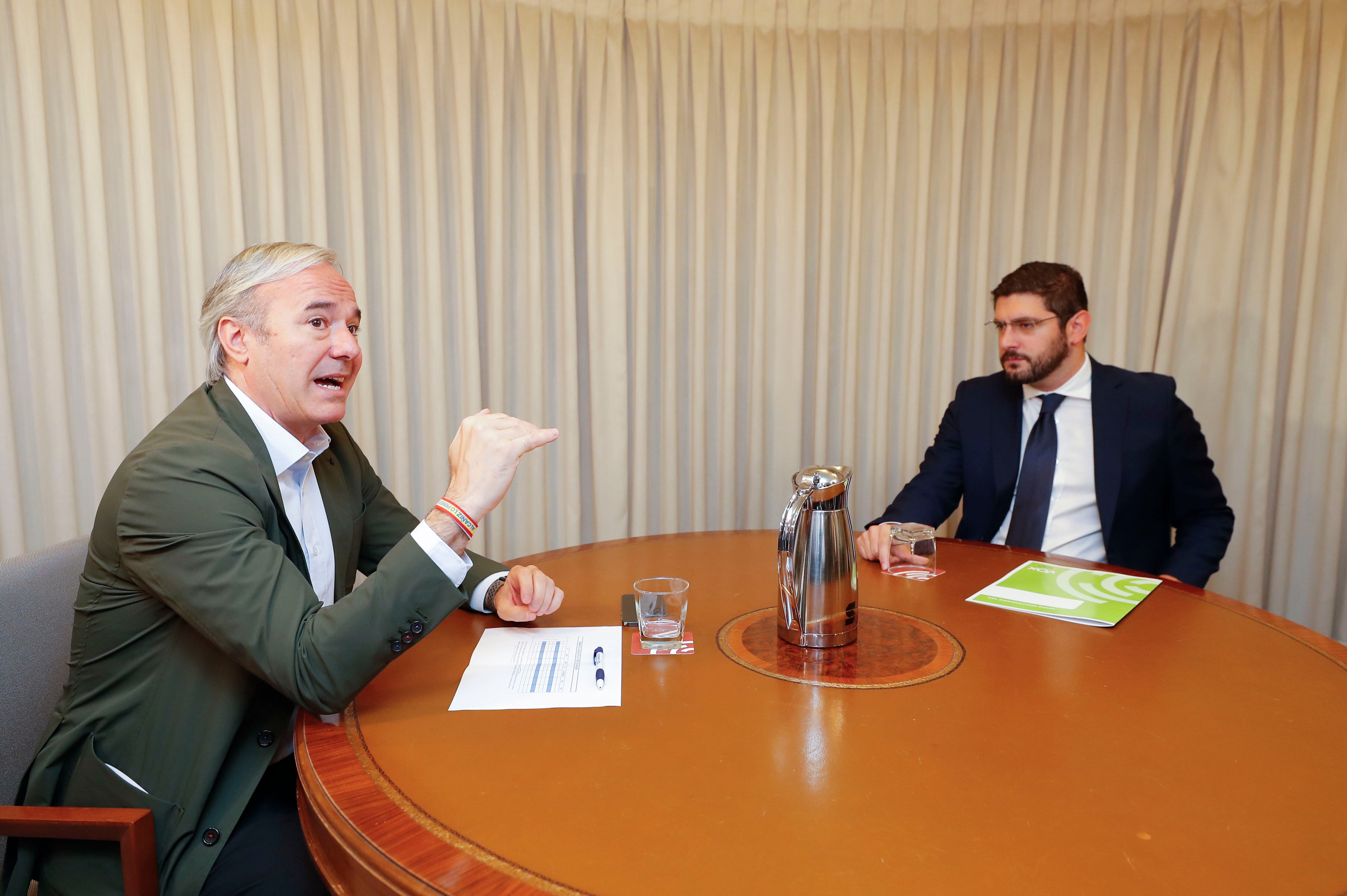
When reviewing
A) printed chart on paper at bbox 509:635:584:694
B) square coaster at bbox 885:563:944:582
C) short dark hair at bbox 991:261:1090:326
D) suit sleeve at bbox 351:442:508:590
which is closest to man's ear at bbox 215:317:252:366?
suit sleeve at bbox 351:442:508:590

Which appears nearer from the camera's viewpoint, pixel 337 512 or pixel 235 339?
pixel 235 339

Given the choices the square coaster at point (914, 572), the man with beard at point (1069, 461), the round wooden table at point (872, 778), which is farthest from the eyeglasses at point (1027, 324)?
the round wooden table at point (872, 778)

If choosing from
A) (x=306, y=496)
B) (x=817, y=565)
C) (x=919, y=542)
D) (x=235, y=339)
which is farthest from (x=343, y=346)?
(x=919, y=542)

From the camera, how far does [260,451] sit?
1.40 m

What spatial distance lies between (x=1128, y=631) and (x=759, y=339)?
90.2 inches

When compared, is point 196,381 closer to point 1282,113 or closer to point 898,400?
point 898,400

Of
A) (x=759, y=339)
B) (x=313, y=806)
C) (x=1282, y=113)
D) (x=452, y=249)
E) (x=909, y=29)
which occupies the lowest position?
(x=313, y=806)

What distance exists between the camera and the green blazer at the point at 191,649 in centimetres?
117

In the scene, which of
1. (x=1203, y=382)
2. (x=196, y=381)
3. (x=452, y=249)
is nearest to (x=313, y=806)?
(x=196, y=381)

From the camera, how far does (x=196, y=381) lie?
9.11ft

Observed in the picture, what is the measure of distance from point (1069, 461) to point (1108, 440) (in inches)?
5.0

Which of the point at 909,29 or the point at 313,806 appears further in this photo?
the point at 909,29

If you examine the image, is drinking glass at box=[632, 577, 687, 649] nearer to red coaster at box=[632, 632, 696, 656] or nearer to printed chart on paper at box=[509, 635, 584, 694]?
red coaster at box=[632, 632, 696, 656]

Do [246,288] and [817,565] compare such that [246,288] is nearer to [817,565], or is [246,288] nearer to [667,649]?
[667,649]
